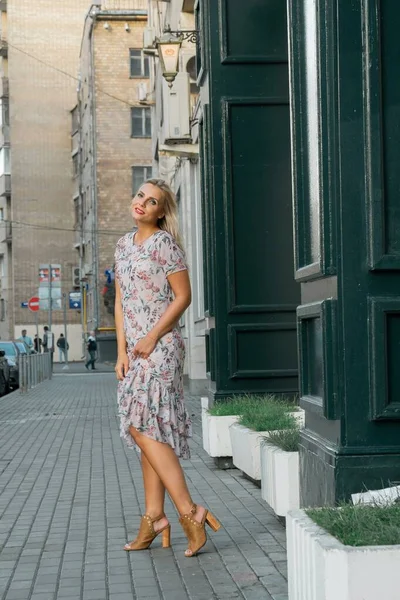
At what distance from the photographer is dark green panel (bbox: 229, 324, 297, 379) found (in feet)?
33.8

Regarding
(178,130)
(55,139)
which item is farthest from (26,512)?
(55,139)

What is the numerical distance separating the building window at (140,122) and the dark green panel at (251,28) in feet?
156

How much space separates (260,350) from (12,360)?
2376 cm

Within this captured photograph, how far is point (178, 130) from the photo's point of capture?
74.2 feet

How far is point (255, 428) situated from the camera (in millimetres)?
8086

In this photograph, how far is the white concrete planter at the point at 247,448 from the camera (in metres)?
7.86

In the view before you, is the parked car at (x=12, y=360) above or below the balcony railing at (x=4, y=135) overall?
below

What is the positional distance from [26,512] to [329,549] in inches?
187

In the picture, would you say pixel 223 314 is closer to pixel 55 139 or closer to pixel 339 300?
pixel 339 300

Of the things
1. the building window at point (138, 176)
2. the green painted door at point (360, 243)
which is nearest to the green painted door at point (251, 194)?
the green painted door at point (360, 243)

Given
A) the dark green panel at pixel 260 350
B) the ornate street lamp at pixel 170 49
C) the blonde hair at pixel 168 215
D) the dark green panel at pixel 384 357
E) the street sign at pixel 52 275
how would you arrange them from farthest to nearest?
1. the street sign at pixel 52 275
2. the ornate street lamp at pixel 170 49
3. the dark green panel at pixel 260 350
4. the blonde hair at pixel 168 215
5. the dark green panel at pixel 384 357

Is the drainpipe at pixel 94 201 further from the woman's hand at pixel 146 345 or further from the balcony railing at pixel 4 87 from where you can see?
the woman's hand at pixel 146 345

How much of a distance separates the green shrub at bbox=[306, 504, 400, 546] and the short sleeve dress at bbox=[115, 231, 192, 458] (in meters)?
1.99

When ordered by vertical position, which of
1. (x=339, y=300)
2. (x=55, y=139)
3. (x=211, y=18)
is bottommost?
(x=339, y=300)
